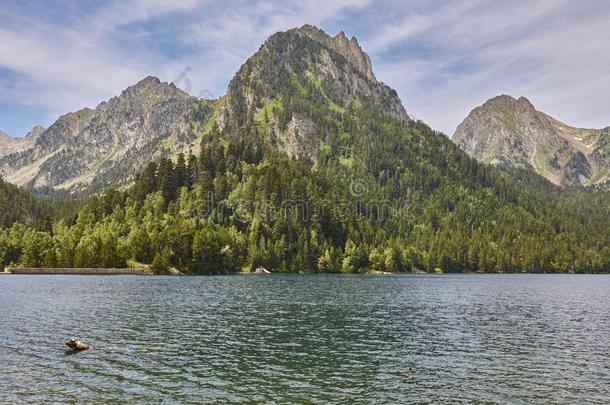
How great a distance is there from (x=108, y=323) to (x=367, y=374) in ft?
127

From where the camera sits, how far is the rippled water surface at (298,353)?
3644 centimetres

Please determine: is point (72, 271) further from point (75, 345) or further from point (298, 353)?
point (298, 353)

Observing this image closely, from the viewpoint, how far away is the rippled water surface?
1435 inches

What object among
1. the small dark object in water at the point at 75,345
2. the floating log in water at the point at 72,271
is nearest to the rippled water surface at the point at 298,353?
the small dark object in water at the point at 75,345

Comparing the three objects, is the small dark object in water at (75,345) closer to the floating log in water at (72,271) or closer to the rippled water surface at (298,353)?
the rippled water surface at (298,353)

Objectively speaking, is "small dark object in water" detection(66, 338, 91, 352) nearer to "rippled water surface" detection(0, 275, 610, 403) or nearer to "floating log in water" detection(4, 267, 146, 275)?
"rippled water surface" detection(0, 275, 610, 403)

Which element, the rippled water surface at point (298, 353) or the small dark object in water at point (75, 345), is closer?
the rippled water surface at point (298, 353)

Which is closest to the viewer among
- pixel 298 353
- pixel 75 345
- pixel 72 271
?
pixel 75 345

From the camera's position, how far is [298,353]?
4959 cm

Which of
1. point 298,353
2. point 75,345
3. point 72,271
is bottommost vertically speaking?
point 298,353

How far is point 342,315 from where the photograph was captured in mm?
78625

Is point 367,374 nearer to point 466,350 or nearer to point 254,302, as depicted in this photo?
point 466,350

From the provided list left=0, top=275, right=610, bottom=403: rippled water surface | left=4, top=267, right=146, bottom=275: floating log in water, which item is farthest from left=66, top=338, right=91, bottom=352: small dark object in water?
left=4, top=267, right=146, bottom=275: floating log in water

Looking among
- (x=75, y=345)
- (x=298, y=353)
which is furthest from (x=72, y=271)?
(x=298, y=353)
